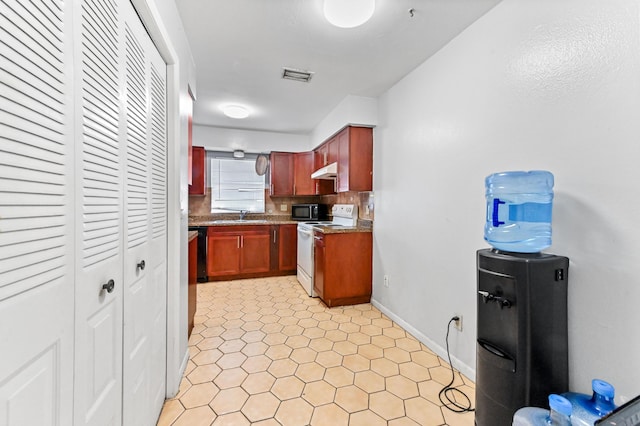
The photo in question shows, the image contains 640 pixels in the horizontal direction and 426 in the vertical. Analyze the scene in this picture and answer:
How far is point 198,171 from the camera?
430 centimetres

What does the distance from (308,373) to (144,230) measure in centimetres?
141

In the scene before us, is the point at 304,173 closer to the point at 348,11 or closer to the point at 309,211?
the point at 309,211

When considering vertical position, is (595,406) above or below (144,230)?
below

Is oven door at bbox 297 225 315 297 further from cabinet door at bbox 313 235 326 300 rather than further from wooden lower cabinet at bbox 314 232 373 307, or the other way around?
wooden lower cabinet at bbox 314 232 373 307

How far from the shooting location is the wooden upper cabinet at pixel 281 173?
4.76m

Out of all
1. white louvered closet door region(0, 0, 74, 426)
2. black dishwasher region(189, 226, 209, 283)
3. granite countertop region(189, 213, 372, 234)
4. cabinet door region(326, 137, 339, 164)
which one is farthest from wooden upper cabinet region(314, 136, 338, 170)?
white louvered closet door region(0, 0, 74, 426)

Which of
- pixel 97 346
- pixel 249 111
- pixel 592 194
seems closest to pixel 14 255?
pixel 97 346

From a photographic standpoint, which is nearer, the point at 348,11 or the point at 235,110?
the point at 348,11

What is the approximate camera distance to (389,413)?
153cm

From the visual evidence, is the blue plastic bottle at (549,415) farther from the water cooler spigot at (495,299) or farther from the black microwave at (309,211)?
the black microwave at (309,211)

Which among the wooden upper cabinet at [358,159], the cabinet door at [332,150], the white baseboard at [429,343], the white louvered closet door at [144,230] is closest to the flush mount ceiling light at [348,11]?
the white louvered closet door at [144,230]

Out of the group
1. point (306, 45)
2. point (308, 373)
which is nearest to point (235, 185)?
point (306, 45)

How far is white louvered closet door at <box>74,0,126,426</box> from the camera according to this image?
2.52 ft

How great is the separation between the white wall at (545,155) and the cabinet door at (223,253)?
2660 millimetres
